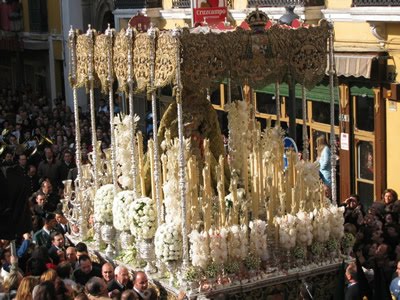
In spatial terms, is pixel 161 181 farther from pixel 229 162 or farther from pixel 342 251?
pixel 342 251

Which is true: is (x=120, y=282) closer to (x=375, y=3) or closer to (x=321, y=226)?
(x=321, y=226)

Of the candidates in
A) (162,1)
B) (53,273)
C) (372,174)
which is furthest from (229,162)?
(162,1)

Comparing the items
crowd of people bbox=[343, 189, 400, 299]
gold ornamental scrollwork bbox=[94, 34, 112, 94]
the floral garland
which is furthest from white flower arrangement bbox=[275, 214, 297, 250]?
gold ornamental scrollwork bbox=[94, 34, 112, 94]

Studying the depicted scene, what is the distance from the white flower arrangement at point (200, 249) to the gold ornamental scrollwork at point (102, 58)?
2.85 meters

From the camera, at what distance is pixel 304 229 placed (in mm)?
10719

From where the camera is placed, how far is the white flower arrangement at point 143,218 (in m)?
10.9

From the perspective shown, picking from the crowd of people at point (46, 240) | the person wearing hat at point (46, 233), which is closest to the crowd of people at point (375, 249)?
the crowd of people at point (46, 240)

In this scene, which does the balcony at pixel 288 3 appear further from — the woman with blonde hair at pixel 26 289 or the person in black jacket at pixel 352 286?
the woman with blonde hair at pixel 26 289

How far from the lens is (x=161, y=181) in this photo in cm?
1121

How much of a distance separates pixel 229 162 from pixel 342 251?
72.2 inches

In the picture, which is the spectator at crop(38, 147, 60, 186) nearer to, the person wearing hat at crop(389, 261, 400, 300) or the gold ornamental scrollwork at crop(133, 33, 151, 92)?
the gold ornamental scrollwork at crop(133, 33, 151, 92)

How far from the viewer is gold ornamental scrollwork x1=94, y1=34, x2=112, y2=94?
467 inches

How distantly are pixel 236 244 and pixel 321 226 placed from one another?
1183 mm

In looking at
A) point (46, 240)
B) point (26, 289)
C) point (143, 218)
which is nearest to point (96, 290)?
point (26, 289)
